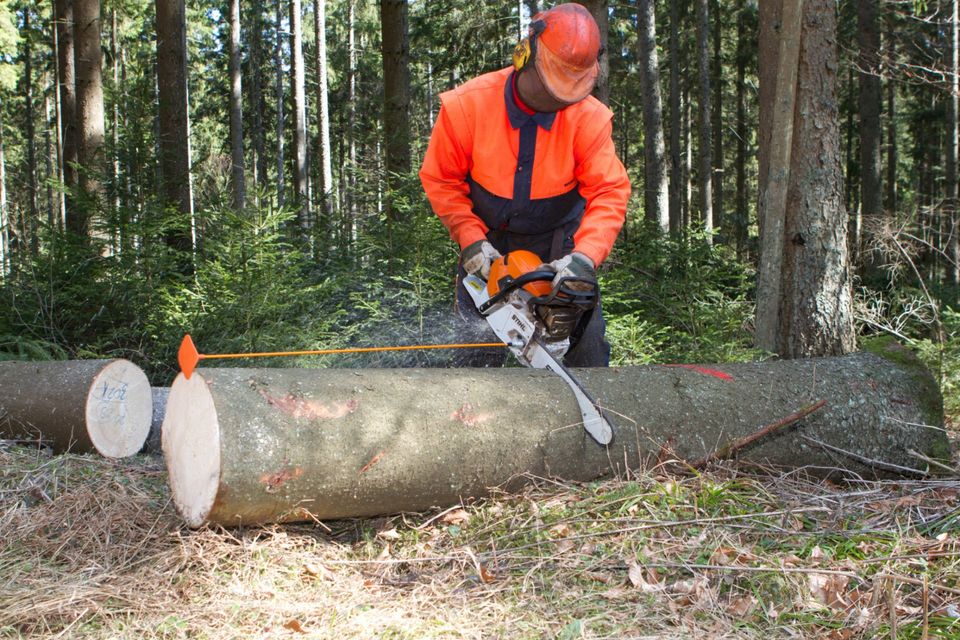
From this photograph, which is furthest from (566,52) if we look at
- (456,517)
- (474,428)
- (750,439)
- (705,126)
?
(705,126)

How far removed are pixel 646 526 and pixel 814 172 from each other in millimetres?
3835

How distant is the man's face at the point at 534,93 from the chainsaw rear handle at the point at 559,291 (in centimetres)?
86

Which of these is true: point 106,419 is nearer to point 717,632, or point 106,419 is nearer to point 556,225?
point 556,225

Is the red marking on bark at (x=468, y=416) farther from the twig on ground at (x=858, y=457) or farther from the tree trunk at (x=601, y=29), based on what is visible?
the tree trunk at (x=601, y=29)

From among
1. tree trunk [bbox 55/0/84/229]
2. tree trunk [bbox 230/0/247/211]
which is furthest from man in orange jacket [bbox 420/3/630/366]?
tree trunk [bbox 230/0/247/211]

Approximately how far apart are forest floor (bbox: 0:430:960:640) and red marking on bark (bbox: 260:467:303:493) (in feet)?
0.88

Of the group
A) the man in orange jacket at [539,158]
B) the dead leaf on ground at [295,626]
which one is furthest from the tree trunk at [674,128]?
the dead leaf on ground at [295,626]

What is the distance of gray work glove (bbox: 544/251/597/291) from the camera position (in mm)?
3229

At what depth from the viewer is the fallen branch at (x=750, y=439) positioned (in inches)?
130

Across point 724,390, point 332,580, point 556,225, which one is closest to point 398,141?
point 556,225

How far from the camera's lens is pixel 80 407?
4.00 meters

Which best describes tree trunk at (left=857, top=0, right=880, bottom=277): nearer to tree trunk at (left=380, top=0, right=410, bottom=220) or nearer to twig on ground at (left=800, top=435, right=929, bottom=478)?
tree trunk at (left=380, top=0, right=410, bottom=220)

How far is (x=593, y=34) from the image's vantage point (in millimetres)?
3465

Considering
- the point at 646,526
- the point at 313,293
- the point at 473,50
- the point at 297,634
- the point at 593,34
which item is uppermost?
the point at 473,50
